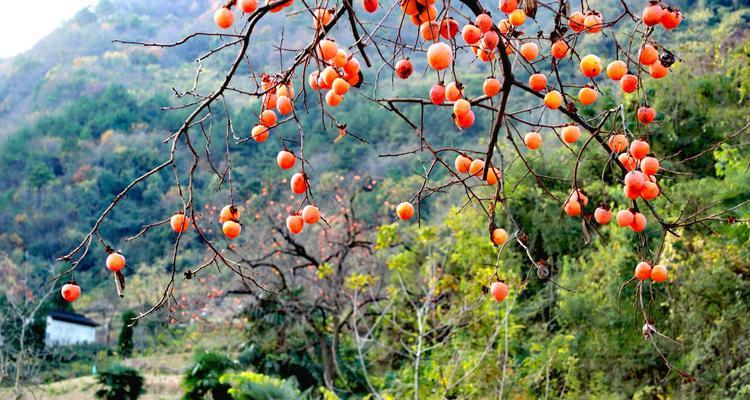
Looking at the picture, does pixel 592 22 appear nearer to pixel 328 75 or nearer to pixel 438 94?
pixel 438 94

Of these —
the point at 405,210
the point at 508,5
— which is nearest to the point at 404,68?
the point at 508,5

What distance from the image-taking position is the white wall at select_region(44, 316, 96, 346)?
16.5 meters

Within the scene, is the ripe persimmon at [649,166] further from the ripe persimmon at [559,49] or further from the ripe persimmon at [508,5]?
the ripe persimmon at [508,5]

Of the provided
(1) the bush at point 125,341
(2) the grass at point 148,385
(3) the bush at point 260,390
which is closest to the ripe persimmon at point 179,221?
(3) the bush at point 260,390

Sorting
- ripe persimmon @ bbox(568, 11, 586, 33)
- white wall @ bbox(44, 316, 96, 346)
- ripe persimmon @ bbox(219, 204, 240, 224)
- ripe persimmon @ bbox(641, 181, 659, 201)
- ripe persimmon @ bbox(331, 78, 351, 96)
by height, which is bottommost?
ripe persimmon @ bbox(219, 204, 240, 224)

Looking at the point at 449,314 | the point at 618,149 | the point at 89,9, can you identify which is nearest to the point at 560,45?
the point at 618,149

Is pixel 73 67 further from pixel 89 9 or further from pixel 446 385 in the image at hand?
pixel 446 385

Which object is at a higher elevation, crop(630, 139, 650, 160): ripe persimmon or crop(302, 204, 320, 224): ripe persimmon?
crop(630, 139, 650, 160): ripe persimmon

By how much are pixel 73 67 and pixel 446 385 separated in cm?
2905

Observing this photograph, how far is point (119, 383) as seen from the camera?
7988 millimetres

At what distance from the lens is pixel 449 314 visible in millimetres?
5441

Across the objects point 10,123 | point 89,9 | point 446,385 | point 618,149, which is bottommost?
point 618,149

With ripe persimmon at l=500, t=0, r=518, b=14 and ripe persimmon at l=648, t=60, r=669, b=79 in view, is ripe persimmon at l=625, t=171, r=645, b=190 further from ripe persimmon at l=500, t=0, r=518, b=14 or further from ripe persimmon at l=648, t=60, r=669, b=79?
ripe persimmon at l=500, t=0, r=518, b=14

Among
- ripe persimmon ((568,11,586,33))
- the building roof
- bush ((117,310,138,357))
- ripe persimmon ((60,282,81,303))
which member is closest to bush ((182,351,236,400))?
ripe persimmon ((60,282,81,303))
